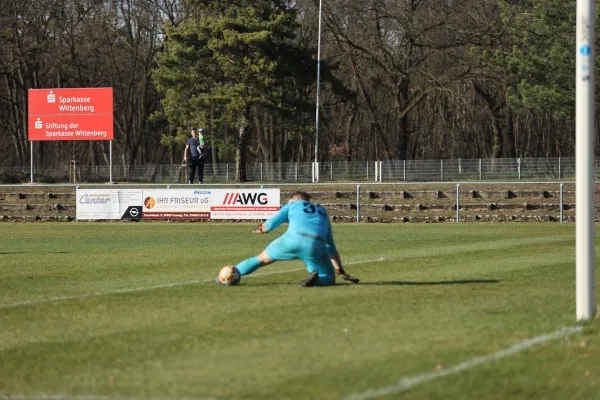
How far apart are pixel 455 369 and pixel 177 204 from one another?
3196cm

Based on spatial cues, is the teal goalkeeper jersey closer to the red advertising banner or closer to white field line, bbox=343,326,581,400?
white field line, bbox=343,326,581,400

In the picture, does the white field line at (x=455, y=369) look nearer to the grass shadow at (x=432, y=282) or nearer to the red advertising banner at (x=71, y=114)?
the grass shadow at (x=432, y=282)

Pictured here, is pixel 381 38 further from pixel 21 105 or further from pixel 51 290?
pixel 51 290

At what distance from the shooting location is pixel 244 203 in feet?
125

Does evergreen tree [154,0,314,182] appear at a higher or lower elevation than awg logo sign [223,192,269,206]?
higher

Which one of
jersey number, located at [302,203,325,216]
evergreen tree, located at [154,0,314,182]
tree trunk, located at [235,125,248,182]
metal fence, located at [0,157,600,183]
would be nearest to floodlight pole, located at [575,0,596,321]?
jersey number, located at [302,203,325,216]

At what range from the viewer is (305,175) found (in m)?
61.8

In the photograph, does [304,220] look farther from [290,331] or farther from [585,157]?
[585,157]

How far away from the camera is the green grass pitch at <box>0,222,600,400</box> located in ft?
24.6

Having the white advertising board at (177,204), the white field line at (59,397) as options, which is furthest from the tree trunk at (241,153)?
the white field line at (59,397)

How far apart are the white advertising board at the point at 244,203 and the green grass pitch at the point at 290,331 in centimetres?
1739

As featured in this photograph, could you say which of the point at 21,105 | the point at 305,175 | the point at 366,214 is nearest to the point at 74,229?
the point at 366,214

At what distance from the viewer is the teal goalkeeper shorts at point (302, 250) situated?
13812mm

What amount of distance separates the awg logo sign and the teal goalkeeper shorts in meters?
23.6
